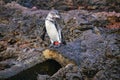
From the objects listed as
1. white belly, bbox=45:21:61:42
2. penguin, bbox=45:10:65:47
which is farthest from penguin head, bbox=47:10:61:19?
white belly, bbox=45:21:61:42

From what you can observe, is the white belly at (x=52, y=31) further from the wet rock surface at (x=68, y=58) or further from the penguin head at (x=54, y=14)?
the wet rock surface at (x=68, y=58)

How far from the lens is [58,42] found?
31.6 feet

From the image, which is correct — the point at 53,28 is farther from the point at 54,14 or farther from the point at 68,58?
the point at 68,58

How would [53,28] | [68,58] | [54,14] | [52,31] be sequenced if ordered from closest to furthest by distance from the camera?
1. [68,58]
2. [54,14]
3. [53,28]
4. [52,31]

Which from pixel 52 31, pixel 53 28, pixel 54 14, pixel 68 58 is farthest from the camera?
pixel 52 31

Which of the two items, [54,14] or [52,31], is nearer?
[54,14]

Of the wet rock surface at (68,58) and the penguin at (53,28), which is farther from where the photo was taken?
the penguin at (53,28)

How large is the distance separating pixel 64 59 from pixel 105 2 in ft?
48.3

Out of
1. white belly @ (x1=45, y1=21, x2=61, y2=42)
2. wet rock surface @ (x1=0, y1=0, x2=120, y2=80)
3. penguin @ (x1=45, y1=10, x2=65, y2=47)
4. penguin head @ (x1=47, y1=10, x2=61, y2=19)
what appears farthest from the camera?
white belly @ (x1=45, y1=21, x2=61, y2=42)

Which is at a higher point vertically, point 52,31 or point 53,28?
point 53,28

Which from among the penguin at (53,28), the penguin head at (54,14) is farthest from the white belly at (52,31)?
the penguin head at (54,14)

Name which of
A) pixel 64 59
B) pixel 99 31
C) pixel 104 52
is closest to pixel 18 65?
pixel 64 59

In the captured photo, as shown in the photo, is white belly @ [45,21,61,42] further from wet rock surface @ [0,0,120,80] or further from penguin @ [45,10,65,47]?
wet rock surface @ [0,0,120,80]

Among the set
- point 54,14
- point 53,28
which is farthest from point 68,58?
point 53,28
